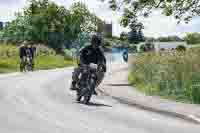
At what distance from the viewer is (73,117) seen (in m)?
14.4

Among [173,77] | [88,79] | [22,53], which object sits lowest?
[173,77]

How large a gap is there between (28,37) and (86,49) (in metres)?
68.0

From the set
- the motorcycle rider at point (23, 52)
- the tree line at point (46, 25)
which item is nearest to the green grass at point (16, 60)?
the motorcycle rider at point (23, 52)

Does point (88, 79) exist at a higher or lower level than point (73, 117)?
higher

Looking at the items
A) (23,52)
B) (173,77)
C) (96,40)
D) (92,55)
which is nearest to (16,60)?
(23,52)

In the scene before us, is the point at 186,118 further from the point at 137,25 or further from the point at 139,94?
the point at 137,25

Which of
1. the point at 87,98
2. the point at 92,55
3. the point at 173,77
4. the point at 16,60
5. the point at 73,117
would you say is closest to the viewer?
the point at 73,117

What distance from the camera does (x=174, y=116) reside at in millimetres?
14984

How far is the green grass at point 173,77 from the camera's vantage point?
18891 mm

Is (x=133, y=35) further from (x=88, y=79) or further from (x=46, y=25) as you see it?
(x=88, y=79)

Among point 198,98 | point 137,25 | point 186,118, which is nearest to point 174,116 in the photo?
point 186,118

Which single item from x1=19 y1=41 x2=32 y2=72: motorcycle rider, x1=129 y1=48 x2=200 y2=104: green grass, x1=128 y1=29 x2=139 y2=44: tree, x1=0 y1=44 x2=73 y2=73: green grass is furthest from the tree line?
x1=129 y1=48 x2=200 y2=104: green grass

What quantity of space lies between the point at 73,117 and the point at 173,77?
7.03m

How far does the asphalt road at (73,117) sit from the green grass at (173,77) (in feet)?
6.16
